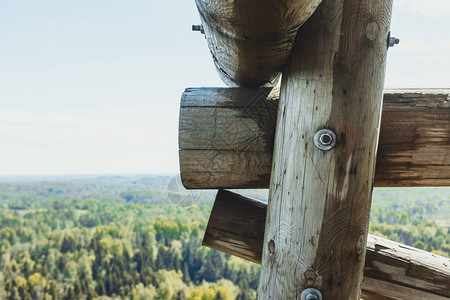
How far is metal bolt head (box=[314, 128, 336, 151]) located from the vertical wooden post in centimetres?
1

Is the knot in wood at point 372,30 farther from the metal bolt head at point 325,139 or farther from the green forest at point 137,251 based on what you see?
the green forest at point 137,251

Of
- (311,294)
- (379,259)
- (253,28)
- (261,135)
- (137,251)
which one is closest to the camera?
(253,28)

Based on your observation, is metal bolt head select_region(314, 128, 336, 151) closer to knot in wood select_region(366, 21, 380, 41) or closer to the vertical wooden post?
the vertical wooden post

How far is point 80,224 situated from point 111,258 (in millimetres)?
12142

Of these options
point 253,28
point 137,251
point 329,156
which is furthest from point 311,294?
point 137,251

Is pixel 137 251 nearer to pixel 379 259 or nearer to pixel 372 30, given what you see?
pixel 379 259

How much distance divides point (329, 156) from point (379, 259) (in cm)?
69

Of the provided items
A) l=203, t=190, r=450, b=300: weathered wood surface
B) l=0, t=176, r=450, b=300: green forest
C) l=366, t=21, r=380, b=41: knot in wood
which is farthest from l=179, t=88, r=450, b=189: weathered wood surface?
l=0, t=176, r=450, b=300: green forest

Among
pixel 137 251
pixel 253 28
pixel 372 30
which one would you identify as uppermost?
pixel 372 30

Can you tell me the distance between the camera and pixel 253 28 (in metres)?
0.73

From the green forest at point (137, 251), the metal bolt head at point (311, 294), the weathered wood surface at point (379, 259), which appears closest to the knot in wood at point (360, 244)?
the metal bolt head at point (311, 294)

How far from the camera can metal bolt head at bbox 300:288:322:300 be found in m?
0.99

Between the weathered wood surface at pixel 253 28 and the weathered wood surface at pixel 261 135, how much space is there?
26 centimetres

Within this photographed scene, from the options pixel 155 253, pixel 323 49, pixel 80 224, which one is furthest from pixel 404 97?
pixel 80 224
